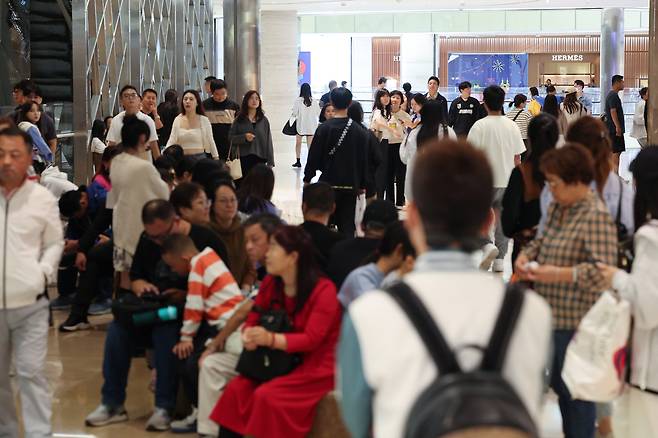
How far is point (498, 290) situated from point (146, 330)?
3883 millimetres

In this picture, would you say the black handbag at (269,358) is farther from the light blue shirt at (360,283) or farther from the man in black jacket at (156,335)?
the man in black jacket at (156,335)

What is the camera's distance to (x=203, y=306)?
5.69m

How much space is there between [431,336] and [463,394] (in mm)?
136

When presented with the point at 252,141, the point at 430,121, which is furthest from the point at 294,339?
the point at 252,141

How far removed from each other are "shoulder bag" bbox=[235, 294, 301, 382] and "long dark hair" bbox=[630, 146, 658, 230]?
Result: 1564 millimetres

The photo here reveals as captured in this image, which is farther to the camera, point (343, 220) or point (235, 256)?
point (343, 220)

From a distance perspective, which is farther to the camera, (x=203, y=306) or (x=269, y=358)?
(x=203, y=306)

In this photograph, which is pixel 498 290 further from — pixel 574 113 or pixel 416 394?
pixel 574 113

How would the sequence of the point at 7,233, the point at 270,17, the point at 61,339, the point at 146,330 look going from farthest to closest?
the point at 270,17, the point at 61,339, the point at 146,330, the point at 7,233

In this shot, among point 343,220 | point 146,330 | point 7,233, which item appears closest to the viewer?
point 7,233

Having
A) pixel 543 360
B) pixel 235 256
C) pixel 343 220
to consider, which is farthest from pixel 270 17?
pixel 543 360

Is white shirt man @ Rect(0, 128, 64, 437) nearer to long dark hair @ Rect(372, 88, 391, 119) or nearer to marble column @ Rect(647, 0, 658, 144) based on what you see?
marble column @ Rect(647, 0, 658, 144)

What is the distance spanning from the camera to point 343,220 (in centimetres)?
934

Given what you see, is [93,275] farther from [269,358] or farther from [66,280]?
[269,358]
